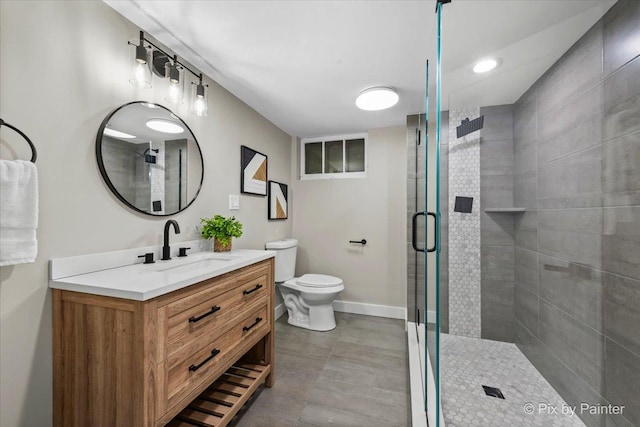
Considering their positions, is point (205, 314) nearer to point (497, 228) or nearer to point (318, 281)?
point (318, 281)

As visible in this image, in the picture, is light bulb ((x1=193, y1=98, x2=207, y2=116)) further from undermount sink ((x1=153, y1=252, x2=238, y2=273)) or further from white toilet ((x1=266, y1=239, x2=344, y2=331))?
white toilet ((x1=266, y1=239, x2=344, y2=331))

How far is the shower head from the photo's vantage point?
6.89ft

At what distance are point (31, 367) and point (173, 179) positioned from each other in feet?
3.31

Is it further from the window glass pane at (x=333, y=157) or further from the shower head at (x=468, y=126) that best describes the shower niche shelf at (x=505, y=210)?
the window glass pane at (x=333, y=157)

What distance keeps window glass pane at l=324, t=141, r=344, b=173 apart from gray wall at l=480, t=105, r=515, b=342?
4.90ft

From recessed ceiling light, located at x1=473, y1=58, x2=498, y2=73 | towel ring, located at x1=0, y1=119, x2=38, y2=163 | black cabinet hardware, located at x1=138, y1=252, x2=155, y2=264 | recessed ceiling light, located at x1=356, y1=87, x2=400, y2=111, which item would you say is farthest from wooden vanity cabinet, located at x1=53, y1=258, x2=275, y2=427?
recessed ceiling light, located at x1=473, y1=58, x2=498, y2=73

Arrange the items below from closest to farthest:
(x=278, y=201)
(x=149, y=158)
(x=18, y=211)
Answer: (x=18, y=211) < (x=149, y=158) < (x=278, y=201)

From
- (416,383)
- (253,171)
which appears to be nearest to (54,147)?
(253,171)

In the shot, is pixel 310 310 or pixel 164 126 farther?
pixel 310 310

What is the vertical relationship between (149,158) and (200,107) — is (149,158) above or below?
below

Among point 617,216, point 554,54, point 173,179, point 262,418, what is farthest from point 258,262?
point 554,54

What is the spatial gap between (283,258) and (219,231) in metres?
1.04

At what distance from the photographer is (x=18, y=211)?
0.85 metres

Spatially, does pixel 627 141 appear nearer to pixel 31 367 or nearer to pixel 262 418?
pixel 262 418
